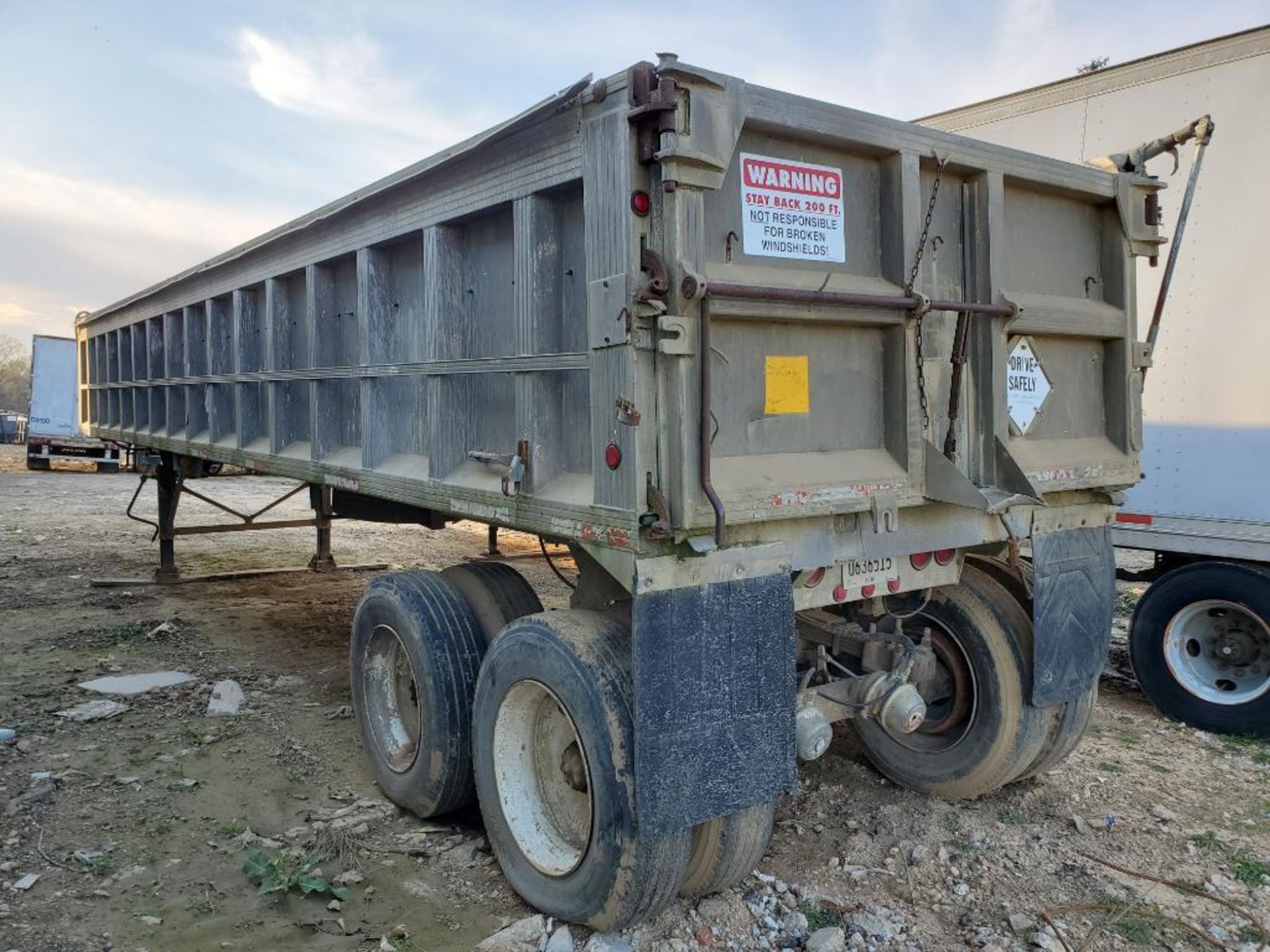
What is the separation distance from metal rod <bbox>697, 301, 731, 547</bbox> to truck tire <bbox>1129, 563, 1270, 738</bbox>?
3789 millimetres

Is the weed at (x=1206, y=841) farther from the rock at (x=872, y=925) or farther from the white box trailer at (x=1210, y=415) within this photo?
the rock at (x=872, y=925)

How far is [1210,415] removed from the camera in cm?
517

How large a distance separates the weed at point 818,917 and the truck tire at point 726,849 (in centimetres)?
27

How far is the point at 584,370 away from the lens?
3.07 meters

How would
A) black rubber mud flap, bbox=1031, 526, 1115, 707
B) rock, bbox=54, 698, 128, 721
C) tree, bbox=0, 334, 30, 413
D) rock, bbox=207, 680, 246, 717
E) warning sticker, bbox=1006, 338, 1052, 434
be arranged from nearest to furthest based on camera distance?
warning sticker, bbox=1006, 338, 1052, 434 < black rubber mud flap, bbox=1031, 526, 1115, 707 < rock, bbox=54, 698, 128, 721 < rock, bbox=207, 680, 246, 717 < tree, bbox=0, 334, 30, 413

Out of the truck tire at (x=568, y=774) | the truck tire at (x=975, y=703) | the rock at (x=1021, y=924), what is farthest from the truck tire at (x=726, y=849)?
the truck tire at (x=975, y=703)

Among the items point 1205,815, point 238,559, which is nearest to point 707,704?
point 1205,815

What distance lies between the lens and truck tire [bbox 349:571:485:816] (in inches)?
149

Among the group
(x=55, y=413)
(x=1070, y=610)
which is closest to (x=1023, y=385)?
(x=1070, y=610)

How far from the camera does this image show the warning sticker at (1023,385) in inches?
145

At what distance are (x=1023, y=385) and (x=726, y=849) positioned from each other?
2141 millimetres

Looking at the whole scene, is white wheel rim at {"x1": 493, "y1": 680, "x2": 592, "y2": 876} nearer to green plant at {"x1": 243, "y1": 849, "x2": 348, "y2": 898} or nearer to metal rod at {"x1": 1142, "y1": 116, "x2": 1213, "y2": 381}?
green plant at {"x1": 243, "y1": 849, "x2": 348, "y2": 898}

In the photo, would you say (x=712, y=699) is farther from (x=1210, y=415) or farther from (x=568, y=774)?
(x=1210, y=415)

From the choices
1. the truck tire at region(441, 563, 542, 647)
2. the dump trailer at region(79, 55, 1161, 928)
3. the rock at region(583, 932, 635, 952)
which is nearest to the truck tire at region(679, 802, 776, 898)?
the dump trailer at region(79, 55, 1161, 928)
